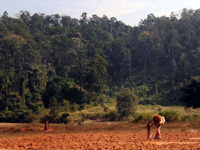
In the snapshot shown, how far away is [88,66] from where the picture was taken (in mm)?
56906

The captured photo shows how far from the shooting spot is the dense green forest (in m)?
51.3

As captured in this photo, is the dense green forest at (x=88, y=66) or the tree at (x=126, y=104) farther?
the dense green forest at (x=88, y=66)

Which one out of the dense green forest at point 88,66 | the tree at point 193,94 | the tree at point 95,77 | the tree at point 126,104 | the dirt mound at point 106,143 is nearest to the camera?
the dirt mound at point 106,143

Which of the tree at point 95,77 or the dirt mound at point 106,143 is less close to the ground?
the tree at point 95,77

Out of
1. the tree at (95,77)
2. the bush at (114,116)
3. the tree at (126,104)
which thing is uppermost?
the tree at (95,77)

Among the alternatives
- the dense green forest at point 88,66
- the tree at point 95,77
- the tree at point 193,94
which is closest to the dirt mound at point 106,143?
the tree at point 193,94

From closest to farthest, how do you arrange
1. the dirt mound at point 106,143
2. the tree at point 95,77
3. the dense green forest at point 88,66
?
the dirt mound at point 106,143 → the dense green forest at point 88,66 → the tree at point 95,77

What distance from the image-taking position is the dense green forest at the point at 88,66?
5131 centimetres

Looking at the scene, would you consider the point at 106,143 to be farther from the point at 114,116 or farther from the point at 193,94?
the point at 114,116

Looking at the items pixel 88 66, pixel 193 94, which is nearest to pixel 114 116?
pixel 193 94

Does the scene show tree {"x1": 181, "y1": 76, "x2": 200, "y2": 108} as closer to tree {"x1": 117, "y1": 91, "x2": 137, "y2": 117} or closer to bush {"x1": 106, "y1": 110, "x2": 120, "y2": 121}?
tree {"x1": 117, "y1": 91, "x2": 137, "y2": 117}

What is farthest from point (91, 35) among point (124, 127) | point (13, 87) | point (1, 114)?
point (124, 127)

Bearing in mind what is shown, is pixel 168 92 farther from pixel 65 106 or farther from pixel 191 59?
pixel 65 106

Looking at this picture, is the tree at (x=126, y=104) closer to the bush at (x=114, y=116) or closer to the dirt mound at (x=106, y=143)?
the bush at (x=114, y=116)
